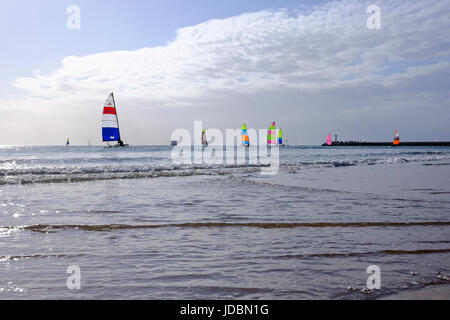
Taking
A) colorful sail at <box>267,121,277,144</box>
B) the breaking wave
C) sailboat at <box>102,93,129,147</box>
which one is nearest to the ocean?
the breaking wave

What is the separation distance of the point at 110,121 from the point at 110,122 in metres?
0.18

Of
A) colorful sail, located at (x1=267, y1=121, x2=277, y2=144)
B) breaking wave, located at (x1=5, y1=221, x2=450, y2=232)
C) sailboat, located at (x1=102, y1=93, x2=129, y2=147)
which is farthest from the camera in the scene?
colorful sail, located at (x1=267, y1=121, x2=277, y2=144)

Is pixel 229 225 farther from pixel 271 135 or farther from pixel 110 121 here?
pixel 271 135

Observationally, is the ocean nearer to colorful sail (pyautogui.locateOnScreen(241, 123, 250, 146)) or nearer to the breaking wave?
the breaking wave

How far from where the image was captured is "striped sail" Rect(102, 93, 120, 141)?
62019 millimetres

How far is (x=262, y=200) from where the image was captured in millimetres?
10000

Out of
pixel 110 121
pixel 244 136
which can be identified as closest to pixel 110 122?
pixel 110 121

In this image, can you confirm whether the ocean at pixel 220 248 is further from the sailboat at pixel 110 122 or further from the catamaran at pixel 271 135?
the catamaran at pixel 271 135

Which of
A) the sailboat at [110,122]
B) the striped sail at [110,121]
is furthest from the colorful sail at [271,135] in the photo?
the striped sail at [110,121]

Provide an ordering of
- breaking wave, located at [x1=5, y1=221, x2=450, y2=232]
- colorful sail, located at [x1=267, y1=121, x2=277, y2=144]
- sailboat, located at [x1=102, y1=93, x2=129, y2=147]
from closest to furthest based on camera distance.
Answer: breaking wave, located at [x1=5, y1=221, x2=450, y2=232] < sailboat, located at [x1=102, y1=93, x2=129, y2=147] < colorful sail, located at [x1=267, y1=121, x2=277, y2=144]

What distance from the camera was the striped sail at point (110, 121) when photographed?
62.0 metres

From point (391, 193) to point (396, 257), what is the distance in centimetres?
722
